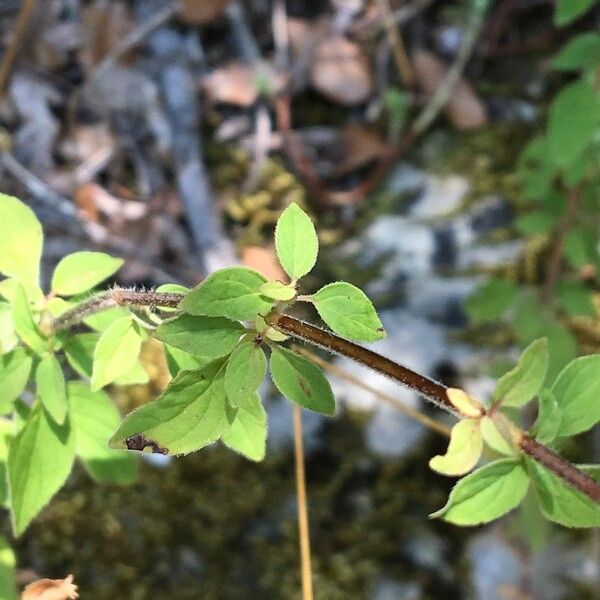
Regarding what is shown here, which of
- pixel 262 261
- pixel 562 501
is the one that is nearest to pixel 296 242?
pixel 562 501

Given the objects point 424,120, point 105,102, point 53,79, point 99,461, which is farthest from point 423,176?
point 99,461

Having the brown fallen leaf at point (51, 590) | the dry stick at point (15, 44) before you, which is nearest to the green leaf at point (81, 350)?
the brown fallen leaf at point (51, 590)

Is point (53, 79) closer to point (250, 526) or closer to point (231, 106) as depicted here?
point (231, 106)

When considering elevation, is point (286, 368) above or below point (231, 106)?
below

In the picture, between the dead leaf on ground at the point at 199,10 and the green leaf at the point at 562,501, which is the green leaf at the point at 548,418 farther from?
the dead leaf on ground at the point at 199,10

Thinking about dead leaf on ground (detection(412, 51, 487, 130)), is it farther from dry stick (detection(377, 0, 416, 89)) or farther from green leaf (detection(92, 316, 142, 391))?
green leaf (detection(92, 316, 142, 391))

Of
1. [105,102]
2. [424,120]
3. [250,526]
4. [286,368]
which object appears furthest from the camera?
[424,120]
